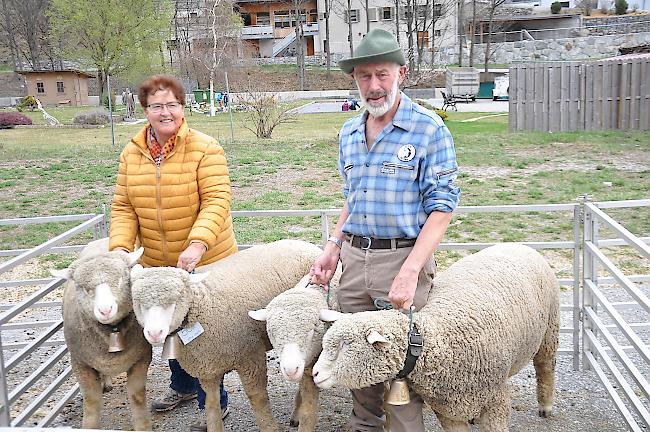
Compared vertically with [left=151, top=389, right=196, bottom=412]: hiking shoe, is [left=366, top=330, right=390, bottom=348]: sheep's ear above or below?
above

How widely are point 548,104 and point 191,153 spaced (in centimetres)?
1597

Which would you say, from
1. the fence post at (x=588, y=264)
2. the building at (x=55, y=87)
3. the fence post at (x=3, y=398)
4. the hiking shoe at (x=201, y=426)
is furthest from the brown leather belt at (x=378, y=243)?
the building at (x=55, y=87)

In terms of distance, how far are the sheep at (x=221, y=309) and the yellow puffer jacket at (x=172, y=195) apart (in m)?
0.25

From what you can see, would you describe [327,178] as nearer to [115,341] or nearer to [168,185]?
[168,185]

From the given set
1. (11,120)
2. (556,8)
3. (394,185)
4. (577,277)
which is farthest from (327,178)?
(556,8)

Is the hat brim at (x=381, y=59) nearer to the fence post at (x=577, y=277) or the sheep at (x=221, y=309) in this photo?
the sheep at (x=221, y=309)

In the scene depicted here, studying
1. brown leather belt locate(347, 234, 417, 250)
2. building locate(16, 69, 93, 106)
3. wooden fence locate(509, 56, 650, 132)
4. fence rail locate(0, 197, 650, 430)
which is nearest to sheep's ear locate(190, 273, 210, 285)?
brown leather belt locate(347, 234, 417, 250)

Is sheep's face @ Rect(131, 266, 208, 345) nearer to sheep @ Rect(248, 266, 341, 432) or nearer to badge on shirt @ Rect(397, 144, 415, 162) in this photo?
sheep @ Rect(248, 266, 341, 432)

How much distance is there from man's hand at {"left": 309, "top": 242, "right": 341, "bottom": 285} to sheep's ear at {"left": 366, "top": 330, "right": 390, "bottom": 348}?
2.30 feet

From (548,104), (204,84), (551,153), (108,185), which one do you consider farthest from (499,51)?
(108,185)

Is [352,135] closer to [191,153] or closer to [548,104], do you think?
[191,153]

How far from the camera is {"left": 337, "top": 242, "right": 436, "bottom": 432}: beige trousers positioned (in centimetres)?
282

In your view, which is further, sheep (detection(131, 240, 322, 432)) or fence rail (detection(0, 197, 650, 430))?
fence rail (detection(0, 197, 650, 430))

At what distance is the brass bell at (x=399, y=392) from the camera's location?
105 inches
